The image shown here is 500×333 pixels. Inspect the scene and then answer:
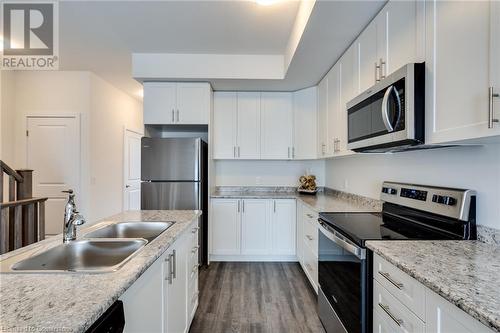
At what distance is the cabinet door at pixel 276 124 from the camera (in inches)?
149

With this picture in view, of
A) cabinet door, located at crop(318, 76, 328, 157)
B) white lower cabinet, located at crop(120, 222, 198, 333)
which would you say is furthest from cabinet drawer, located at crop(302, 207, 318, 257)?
white lower cabinet, located at crop(120, 222, 198, 333)

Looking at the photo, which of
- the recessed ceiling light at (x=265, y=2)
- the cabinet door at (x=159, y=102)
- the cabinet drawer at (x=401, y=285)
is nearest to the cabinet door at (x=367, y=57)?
the recessed ceiling light at (x=265, y=2)

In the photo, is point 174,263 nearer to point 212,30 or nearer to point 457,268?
point 457,268

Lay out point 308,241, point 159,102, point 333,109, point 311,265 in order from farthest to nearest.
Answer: point 159,102 → point 333,109 → point 308,241 → point 311,265

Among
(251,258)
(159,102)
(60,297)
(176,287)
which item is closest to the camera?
(60,297)

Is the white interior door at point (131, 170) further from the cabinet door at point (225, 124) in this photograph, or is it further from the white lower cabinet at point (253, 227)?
the white lower cabinet at point (253, 227)

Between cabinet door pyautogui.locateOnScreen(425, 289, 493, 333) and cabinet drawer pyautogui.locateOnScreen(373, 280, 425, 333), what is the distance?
0.06 metres

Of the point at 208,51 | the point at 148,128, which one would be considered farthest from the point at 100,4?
the point at 148,128

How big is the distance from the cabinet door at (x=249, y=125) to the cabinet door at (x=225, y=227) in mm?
754

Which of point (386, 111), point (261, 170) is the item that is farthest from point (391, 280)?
point (261, 170)

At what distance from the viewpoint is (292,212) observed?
3.45 m

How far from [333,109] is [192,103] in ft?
5.74

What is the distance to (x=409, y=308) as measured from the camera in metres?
1.01

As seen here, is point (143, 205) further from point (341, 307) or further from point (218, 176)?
point (341, 307)
